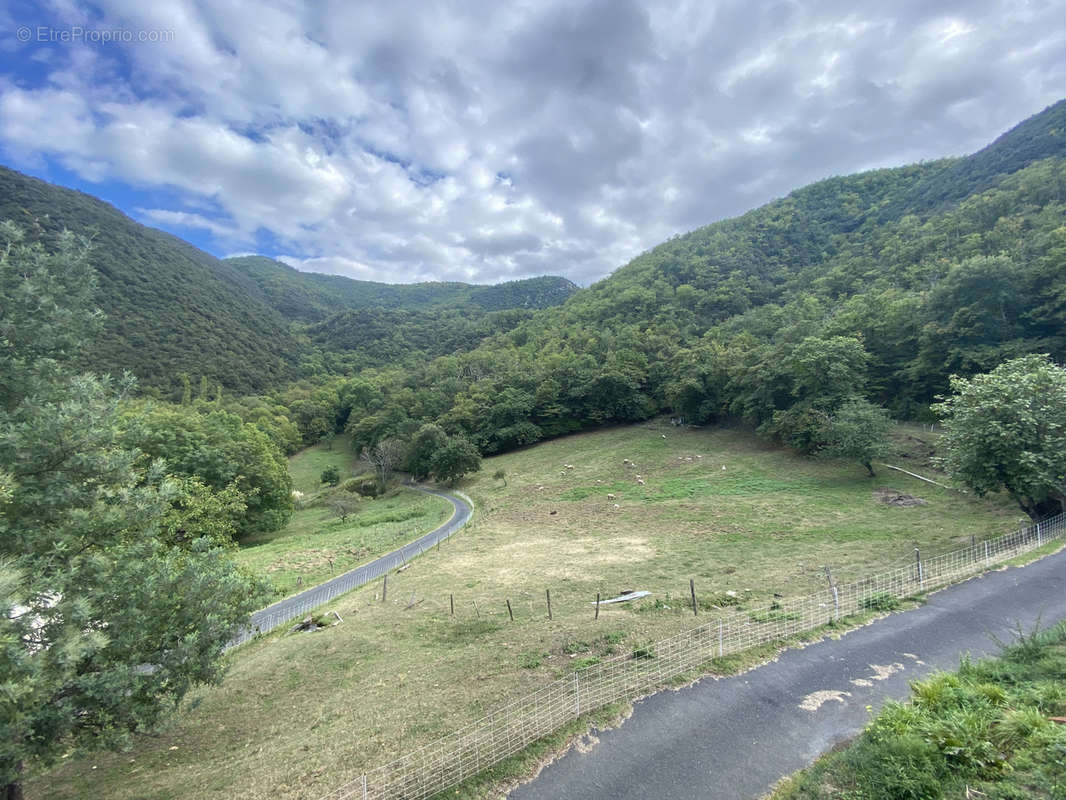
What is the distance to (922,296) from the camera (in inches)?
1801

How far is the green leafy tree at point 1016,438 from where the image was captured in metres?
16.5

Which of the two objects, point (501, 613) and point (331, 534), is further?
point (331, 534)

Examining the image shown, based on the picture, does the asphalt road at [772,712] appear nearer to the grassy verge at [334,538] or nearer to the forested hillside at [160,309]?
the grassy verge at [334,538]

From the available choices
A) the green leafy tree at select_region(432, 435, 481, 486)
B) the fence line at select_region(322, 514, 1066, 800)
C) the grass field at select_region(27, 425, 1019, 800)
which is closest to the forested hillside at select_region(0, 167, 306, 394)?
the green leafy tree at select_region(432, 435, 481, 486)

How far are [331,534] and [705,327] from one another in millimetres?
67379

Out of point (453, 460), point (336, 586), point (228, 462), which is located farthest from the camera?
point (453, 460)

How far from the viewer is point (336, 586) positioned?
21.5 m

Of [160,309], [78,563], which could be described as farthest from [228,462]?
[160,309]

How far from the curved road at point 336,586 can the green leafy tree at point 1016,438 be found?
25031mm

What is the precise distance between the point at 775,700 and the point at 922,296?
53424mm

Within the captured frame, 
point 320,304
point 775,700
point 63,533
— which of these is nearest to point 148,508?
point 63,533

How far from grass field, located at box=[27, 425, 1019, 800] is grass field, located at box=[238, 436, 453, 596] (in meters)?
2.81

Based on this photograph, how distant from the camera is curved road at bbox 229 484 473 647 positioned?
1741 cm

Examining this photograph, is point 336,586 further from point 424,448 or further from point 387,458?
point 387,458
